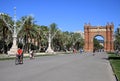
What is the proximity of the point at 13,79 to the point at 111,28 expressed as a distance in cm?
13031

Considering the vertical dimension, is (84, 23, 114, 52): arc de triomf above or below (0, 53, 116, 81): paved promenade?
above

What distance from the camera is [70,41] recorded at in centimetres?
12850

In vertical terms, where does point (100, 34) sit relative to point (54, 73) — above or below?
above

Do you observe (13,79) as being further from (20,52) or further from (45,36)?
(45,36)

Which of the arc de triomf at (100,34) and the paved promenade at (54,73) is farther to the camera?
the arc de triomf at (100,34)

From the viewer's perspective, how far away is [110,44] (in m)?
137

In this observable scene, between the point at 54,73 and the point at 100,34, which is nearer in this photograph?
the point at 54,73

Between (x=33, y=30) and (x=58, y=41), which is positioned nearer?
(x=33, y=30)

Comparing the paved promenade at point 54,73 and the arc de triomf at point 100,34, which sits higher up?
the arc de triomf at point 100,34

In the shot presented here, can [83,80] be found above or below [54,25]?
below

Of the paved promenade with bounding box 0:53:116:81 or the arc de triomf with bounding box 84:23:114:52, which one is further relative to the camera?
the arc de triomf with bounding box 84:23:114:52

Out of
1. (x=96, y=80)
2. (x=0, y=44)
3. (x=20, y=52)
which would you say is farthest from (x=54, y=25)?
(x=96, y=80)

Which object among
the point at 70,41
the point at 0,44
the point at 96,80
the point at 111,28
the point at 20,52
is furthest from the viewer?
the point at 111,28

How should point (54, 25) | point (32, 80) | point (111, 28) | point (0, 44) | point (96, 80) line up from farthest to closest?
point (111, 28), point (54, 25), point (0, 44), point (96, 80), point (32, 80)
